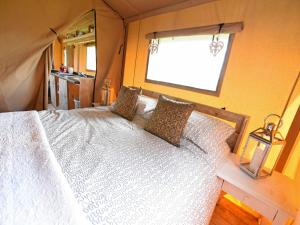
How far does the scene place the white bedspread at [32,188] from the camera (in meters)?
0.60

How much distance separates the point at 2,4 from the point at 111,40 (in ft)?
4.74

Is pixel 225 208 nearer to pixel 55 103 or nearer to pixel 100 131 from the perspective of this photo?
pixel 100 131


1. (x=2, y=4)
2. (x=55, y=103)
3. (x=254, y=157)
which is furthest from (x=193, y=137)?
(x=55, y=103)

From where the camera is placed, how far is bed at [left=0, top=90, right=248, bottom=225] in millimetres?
750

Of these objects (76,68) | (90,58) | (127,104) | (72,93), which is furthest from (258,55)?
(76,68)

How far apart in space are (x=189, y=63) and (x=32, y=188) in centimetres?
187

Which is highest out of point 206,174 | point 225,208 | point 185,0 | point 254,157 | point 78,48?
point 185,0

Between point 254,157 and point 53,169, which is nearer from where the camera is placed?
point 53,169

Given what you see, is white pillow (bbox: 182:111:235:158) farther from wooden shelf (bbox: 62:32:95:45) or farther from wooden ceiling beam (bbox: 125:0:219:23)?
wooden shelf (bbox: 62:32:95:45)

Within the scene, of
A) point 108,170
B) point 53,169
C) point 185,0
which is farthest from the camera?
point 185,0

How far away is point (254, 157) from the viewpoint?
4.01ft

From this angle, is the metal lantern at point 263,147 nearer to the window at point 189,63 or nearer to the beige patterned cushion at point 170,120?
the beige patterned cushion at point 170,120

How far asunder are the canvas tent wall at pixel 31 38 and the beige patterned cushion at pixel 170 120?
1942mm

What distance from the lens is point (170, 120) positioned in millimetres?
1484
